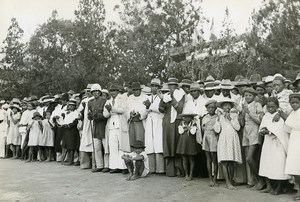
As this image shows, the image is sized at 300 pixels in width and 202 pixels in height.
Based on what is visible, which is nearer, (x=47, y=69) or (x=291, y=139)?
(x=291, y=139)

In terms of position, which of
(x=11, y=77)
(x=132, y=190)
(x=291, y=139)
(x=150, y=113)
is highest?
(x=11, y=77)

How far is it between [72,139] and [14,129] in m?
3.47

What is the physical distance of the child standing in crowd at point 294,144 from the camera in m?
6.68

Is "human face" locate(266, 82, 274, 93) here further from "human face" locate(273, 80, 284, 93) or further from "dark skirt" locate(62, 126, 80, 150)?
"dark skirt" locate(62, 126, 80, 150)

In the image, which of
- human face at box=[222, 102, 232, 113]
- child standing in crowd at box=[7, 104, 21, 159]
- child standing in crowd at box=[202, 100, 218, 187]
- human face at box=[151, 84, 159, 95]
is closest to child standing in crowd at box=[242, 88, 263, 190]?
human face at box=[222, 102, 232, 113]

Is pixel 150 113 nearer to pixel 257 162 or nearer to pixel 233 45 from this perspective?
pixel 257 162

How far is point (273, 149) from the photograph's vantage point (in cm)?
722

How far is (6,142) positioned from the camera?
14.5 m

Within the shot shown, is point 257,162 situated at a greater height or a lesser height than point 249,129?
lesser

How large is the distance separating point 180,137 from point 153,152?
105cm

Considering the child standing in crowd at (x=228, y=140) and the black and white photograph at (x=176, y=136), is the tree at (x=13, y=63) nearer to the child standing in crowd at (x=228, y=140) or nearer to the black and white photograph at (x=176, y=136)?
the black and white photograph at (x=176, y=136)

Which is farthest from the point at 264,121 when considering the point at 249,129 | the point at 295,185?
the point at 295,185

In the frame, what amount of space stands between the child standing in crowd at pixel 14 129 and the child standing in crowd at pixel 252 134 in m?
8.59

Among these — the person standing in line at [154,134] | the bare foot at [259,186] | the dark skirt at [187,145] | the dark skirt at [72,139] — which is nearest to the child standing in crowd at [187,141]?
the dark skirt at [187,145]
